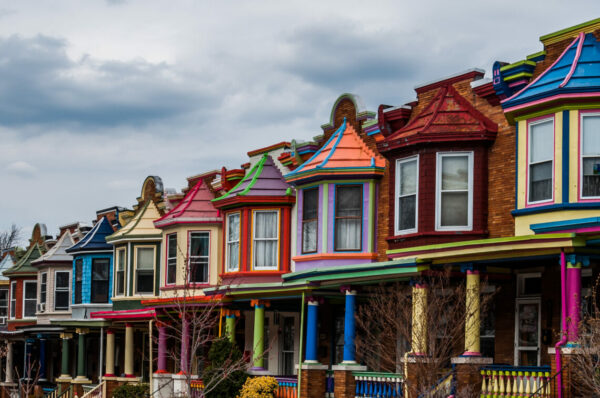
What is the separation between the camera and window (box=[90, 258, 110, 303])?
40.0 metres

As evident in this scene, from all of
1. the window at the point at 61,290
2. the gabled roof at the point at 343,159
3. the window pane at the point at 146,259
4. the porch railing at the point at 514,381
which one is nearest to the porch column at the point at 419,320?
the porch railing at the point at 514,381

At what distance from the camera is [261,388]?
25609 mm

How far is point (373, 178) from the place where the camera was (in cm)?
2638

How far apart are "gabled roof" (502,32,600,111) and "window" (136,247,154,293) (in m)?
18.6

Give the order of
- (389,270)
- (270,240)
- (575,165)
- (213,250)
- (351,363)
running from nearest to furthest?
(575,165)
(389,270)
(351,363)
(270,240)
(213,250)

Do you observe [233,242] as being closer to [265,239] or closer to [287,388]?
[265,239]

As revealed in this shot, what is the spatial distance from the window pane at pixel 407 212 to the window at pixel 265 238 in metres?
6.60

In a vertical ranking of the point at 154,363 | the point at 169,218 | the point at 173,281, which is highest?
the point at 169,218

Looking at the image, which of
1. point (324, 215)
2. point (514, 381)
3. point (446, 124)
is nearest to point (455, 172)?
point (446, 124)

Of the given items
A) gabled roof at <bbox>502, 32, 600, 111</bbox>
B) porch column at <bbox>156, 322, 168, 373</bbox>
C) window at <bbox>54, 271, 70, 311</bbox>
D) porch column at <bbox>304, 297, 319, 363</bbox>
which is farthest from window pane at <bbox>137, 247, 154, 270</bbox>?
gabled roof at <bbox>502, 32, 600, 111</bbox>

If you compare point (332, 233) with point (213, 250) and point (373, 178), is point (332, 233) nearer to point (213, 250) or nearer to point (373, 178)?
point (373, 178)

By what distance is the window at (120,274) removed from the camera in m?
37.3

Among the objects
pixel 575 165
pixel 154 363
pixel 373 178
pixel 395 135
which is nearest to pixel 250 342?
pixel 154 363

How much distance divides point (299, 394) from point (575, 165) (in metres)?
9.32
